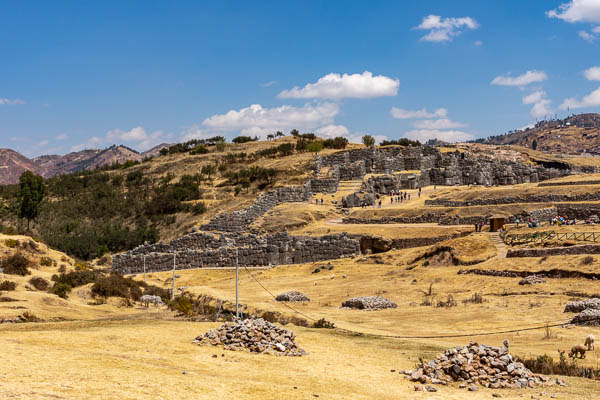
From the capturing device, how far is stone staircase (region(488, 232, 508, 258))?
2881cm

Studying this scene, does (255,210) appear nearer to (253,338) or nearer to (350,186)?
(350,186)

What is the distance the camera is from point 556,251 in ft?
86.6

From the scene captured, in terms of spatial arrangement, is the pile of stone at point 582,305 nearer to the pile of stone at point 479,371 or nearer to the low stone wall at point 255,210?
the pile of stone at point 479,371

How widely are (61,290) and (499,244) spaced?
2174cm

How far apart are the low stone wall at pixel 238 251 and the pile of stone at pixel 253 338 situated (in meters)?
22.7

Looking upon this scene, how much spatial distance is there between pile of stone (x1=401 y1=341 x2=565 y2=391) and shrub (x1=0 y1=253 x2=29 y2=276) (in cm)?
2202

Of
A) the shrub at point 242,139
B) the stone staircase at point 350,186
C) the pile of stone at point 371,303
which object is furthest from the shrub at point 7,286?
the shrub at point 242,139

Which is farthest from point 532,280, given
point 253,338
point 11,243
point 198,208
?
point 198,208

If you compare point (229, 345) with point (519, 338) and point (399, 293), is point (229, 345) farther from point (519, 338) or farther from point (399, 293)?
point (399, 293)

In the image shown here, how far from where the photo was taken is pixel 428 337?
1720cm

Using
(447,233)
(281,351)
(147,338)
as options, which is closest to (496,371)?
(281,351)

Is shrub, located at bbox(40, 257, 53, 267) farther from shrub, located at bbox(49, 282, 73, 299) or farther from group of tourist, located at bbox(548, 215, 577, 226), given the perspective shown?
group of tourist, located at bbox(548, 215, 577, 226)

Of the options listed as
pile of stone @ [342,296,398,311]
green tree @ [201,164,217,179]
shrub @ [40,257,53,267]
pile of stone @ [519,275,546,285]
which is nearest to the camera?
pile of stone @ [342,296,398,311]

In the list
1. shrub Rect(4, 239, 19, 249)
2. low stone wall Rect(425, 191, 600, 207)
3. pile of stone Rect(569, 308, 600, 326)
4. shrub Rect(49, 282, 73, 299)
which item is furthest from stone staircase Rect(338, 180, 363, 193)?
pile of stone Rect(569, 308, 600, 326)
